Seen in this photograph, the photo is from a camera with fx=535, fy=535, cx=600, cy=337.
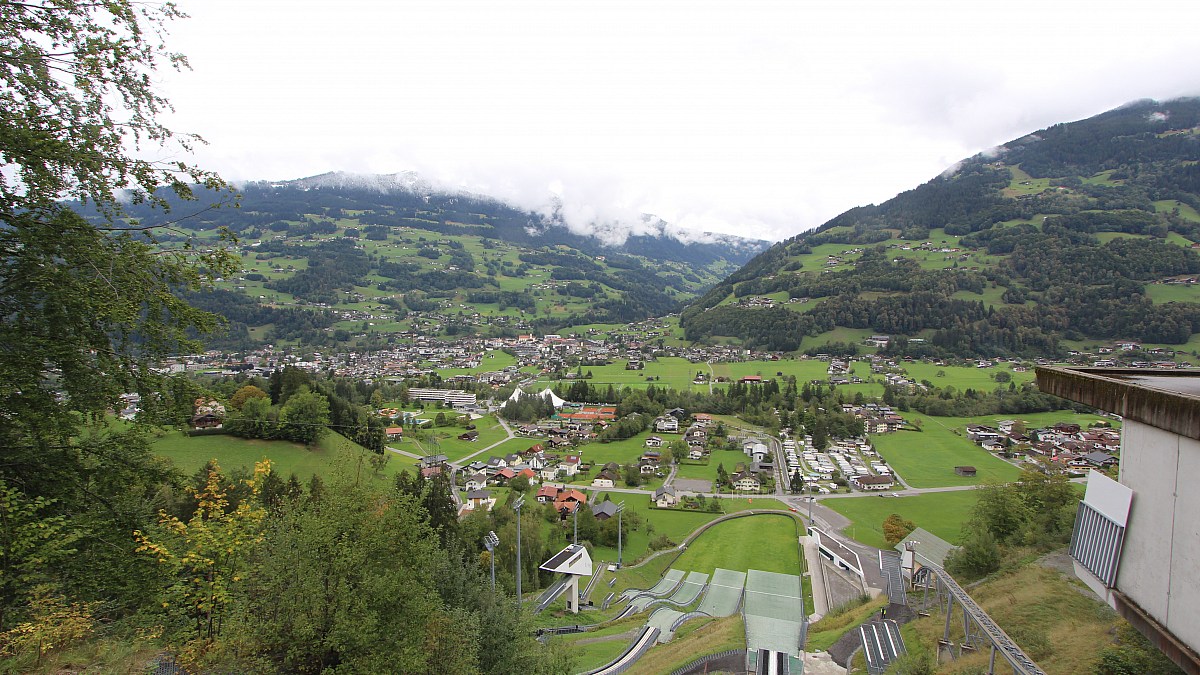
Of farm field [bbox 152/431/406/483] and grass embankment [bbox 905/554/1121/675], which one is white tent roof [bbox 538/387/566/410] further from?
grass embankment [bbox 905/554/1121/675]

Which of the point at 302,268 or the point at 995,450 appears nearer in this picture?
the point at 995,450

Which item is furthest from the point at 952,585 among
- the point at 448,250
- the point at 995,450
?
the point at 448,250

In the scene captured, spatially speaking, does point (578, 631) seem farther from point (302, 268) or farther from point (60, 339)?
point (302, 268)

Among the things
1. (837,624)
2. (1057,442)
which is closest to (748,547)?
(837,624)

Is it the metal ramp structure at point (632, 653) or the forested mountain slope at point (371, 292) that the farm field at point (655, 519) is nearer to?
the metal ramp structure at point (632, 653)

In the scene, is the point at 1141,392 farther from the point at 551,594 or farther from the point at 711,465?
the point at 711,465


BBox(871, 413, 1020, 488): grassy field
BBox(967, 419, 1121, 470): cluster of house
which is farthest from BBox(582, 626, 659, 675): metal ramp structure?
BBox(967, 419, 1121, 470): cluster of house
